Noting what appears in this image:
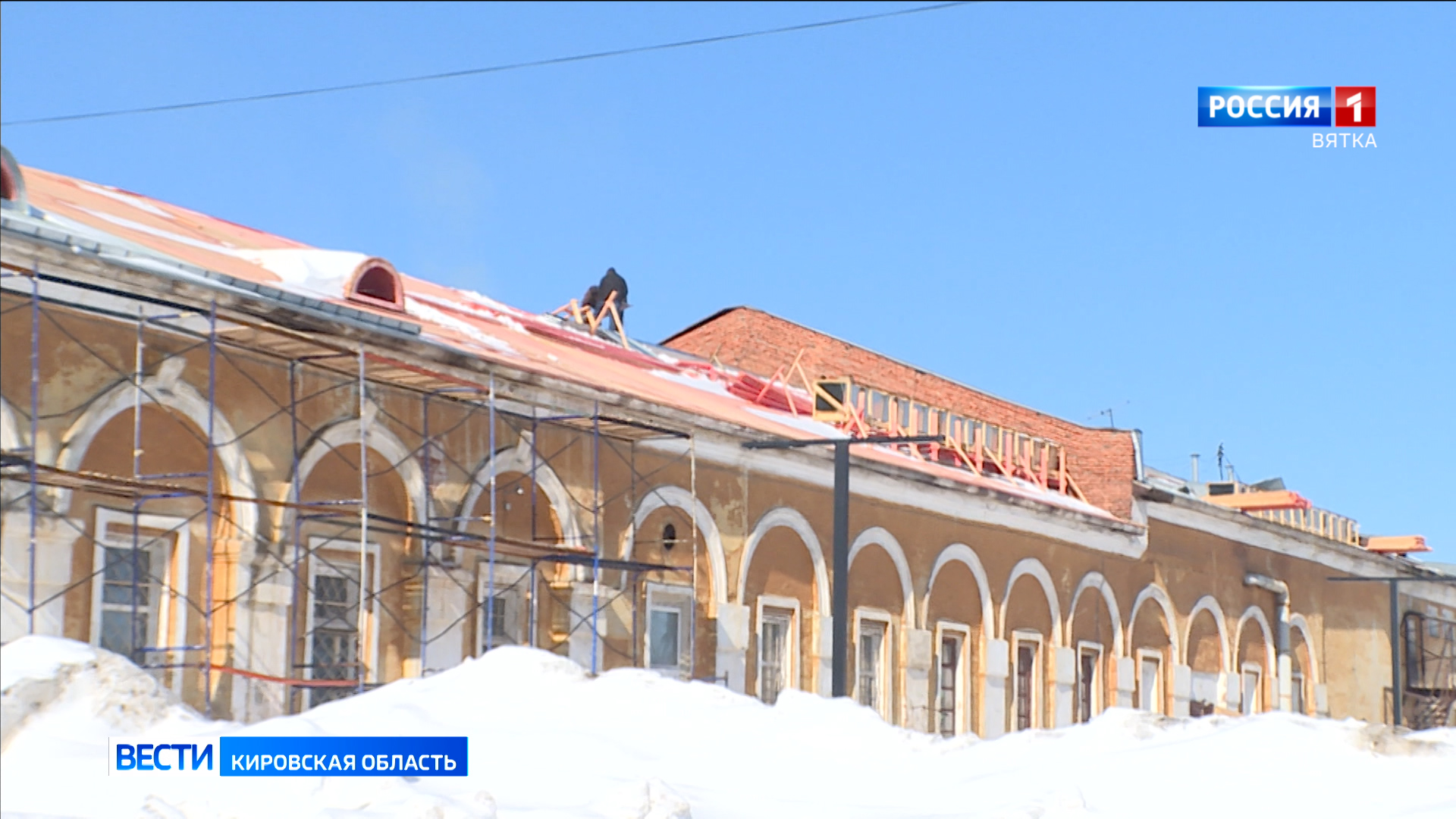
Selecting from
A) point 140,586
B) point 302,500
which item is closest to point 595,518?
point 302,500

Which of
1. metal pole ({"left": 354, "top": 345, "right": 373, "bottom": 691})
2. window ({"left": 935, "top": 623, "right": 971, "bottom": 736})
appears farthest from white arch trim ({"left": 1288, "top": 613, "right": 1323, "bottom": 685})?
metal pole ({"left": 354, "top": 345, "right": 373, "bottom": 691})

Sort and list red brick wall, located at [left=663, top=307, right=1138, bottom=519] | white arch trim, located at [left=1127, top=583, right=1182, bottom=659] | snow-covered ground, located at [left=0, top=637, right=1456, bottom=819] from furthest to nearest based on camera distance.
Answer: red brick wall, located at [left=663, top=307, right=1138, bottom=519], white arch trim, located at [left=1127, top=583, right=1182, bottom=659], snow-covered ground, located at [left=0, top=637, right=1456, bottom=819]

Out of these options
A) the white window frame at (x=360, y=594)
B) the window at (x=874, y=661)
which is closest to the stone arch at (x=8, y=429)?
the white window frame at (x=360, y=594)

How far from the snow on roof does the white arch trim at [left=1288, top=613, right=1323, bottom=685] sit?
12183 millimetres

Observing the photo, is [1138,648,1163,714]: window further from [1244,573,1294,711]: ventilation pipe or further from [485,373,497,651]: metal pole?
[485,373,497,651]: metal pole

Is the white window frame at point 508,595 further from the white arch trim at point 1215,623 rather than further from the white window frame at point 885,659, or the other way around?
the white arch trim at point 1215,623

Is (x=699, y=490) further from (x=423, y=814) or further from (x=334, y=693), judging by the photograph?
(x=423, y=814)

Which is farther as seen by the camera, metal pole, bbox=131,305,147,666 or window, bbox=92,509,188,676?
window, bbox=92,509,188,676

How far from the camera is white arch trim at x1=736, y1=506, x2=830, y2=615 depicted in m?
22.0

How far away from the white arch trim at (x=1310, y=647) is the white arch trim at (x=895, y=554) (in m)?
14.9

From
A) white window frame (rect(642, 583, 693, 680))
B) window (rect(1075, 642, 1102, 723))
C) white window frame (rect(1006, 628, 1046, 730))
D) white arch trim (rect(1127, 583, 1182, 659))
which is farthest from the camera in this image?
white arch trim (rect(1127, 583, 1182, 659))

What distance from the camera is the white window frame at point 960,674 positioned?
2588 centimetres

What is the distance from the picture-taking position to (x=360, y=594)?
16.7 meters

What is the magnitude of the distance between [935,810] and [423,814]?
387 cm
